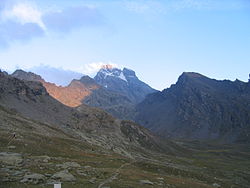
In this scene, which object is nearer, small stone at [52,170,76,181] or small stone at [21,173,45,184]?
small stone at [21,173,45,184]

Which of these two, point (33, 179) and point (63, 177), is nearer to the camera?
point (33, 179)

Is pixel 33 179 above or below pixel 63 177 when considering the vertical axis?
below

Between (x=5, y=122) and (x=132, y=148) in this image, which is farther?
(x=132, y=148)

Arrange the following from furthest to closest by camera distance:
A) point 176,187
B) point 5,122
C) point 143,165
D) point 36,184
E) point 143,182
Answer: point 5,122 < point 143,165 < point 176,187 < point 143,182 < point 36,184

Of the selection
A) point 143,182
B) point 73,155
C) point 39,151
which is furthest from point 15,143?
point 143,182

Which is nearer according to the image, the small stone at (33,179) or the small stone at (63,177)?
the small stone at (33,179)

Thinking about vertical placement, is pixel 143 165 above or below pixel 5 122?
below

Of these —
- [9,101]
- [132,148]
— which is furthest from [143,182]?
[9,101]

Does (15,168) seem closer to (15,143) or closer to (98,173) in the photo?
(98,173)

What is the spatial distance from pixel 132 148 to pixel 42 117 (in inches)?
2174

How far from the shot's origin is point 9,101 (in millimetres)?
199250

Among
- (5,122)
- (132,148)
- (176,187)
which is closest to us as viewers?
(176,187)

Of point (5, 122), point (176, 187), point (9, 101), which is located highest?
point (9, 101)

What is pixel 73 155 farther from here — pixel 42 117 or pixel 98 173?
pixel 42 117
